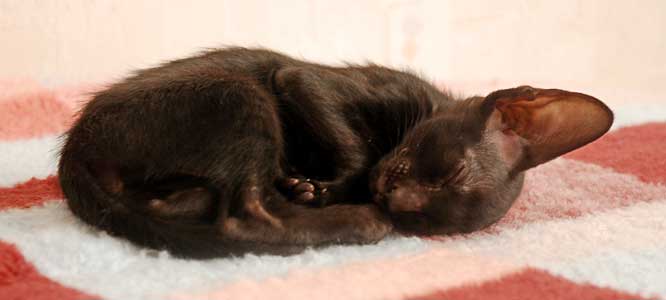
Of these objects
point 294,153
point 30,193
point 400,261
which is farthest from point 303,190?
point 30,193

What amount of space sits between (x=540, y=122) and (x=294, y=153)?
0.58 meters

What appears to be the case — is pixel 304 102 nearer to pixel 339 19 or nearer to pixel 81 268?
pixel 81 268

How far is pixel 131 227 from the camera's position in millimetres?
1688

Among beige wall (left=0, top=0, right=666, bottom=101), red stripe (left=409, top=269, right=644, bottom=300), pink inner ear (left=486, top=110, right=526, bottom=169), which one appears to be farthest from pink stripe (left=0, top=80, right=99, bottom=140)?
red stripe (left=409, top=269, right=644, bottom=300)

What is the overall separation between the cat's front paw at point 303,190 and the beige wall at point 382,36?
1538 mm

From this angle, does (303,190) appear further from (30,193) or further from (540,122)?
(30,193)

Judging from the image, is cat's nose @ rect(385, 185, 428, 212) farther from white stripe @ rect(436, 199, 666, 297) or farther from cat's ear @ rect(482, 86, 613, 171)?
cat's ear @ rect(482, 86, 613, 171)

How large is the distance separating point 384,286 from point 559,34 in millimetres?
3185

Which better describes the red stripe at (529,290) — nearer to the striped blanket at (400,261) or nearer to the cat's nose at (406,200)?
the striped blanket at (400,261)

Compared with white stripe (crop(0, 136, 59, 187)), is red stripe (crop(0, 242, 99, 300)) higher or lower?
higher

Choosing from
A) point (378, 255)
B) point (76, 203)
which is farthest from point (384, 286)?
point (76, 203)

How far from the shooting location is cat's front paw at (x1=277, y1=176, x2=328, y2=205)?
6.39 feet

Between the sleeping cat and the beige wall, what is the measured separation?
1192mm

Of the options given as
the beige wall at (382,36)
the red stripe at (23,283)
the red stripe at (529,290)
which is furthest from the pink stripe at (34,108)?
the red stripe at (529,290)
